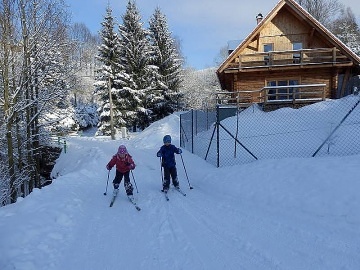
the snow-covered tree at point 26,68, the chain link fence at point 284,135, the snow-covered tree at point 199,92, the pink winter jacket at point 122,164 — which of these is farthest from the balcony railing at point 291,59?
the snow-covered tree at point 199,92

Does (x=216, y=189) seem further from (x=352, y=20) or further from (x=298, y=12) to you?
(x=352, y=20)

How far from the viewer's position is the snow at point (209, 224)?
4.43 meters

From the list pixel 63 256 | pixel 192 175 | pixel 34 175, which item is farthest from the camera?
pixel 34 175

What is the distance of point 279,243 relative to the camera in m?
4.86

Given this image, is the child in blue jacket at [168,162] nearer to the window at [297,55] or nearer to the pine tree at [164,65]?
the window at [297,55]

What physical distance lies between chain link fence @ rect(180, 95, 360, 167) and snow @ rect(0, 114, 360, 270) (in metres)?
2.65

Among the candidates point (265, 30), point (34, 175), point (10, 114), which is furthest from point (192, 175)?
point (265, 30)

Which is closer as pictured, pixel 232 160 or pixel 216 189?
pixel 216 189

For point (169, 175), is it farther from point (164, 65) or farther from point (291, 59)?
point (164, 65)

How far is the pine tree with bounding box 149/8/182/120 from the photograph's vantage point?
35.4m

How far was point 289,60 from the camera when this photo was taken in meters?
21.6

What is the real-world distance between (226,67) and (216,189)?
15.0 meters

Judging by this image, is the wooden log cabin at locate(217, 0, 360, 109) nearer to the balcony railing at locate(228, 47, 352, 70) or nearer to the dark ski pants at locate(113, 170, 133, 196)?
the balcony railing at locate(228, 47, 352, 70)

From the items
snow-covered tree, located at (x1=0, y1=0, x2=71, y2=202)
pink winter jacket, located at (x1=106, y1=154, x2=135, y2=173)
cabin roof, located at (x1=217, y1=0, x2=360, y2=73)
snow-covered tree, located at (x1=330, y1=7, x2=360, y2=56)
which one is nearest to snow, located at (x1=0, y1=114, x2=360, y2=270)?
pink winter jacket, located at (x1=106, y1=154, x2=135, y2=173)
